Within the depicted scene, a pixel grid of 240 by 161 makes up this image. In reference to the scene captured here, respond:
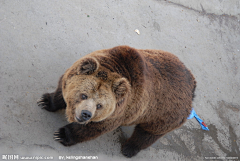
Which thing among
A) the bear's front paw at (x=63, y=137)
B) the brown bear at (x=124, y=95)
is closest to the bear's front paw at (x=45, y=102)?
the brown bear at (x=124, y=95)

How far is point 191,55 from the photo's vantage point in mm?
5695

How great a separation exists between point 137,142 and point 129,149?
212mm

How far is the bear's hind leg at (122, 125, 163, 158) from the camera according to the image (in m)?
3.61

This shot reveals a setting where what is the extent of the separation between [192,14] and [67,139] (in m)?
5.54

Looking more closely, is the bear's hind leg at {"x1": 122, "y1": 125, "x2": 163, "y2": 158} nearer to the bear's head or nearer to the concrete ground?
the concrete ground

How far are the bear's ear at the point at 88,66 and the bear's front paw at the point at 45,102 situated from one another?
110cm

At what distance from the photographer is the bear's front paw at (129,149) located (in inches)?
145

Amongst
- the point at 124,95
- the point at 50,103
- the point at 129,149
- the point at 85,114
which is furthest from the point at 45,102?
the point at 129,149

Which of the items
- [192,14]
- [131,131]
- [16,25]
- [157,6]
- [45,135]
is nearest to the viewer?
[45,135]

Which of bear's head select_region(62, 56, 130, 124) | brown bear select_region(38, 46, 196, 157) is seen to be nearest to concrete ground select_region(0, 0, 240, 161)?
brown bear select_region(38, 46, 196, 157)

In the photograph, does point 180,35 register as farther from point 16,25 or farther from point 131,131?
point 16,25

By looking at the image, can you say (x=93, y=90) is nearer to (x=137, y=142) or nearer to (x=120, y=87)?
(x=120, y=87)

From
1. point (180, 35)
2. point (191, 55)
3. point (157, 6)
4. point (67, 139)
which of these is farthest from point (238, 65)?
point (67, 139)

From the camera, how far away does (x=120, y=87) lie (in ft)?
7.88
